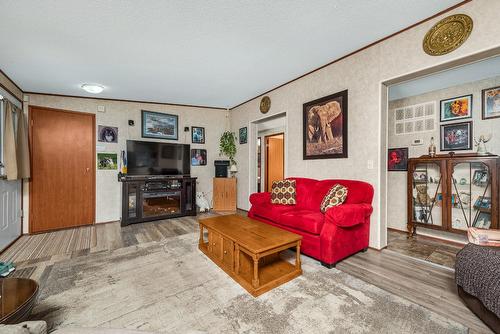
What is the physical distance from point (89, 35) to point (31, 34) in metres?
0.59

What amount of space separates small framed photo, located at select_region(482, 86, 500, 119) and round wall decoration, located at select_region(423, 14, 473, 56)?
1.49 meters

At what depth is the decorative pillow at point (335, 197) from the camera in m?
2.66

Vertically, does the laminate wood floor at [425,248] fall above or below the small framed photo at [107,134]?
below

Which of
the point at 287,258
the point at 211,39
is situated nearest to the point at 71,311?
the point at 287,258

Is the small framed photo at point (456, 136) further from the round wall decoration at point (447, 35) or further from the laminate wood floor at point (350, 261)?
the laminate wood floor at point (350, 261)

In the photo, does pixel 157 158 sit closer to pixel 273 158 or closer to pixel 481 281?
pixel 273 158

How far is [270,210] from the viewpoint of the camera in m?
3.16

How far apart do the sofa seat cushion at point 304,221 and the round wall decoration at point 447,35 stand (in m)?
2.14

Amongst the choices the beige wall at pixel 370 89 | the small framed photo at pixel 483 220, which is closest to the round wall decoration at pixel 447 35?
the beige wall at pixel 370 89

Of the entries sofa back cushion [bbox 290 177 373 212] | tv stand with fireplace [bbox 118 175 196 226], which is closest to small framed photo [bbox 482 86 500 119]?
sofa back cushion [bbox 290 177 373 212]

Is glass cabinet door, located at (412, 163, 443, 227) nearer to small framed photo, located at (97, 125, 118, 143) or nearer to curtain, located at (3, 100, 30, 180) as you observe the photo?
small framed photo, located at (97, 125, 118, 143)

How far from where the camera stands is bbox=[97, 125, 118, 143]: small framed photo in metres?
4.39

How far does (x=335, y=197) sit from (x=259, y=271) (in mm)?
1302

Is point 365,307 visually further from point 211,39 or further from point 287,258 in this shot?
point 211,39
